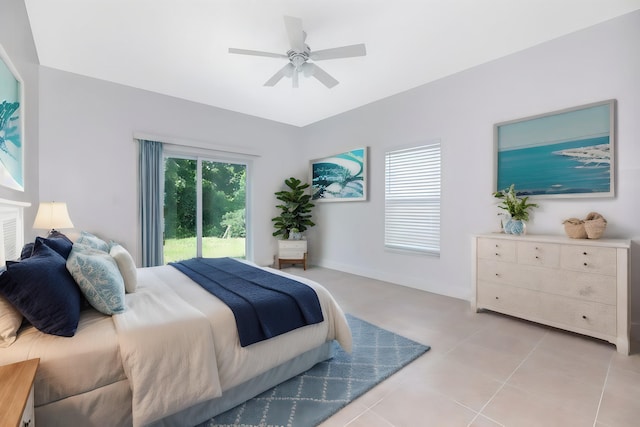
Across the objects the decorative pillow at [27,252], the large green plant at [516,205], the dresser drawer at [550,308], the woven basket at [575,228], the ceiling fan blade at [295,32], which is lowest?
the dresser drawer at [550,308]

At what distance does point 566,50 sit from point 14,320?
4554 millimetres

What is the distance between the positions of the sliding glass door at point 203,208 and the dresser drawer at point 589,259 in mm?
4491

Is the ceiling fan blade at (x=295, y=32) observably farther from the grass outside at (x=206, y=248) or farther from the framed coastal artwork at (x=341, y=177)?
the grass outside at (x=206, y=248)

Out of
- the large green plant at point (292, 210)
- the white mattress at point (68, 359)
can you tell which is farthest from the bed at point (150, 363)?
the large green plant at point (292, 210)

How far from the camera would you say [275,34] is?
2723 millimetres

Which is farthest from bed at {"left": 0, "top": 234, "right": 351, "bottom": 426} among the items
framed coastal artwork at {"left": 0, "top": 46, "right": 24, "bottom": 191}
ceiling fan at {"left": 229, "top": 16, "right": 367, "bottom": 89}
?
ceiling fan at {"left": 229, "top": 16, "right": 367, "bottom": 89}

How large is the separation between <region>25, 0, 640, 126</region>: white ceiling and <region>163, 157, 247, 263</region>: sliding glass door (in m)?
1.32

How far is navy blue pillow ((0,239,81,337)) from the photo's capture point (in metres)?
1.23

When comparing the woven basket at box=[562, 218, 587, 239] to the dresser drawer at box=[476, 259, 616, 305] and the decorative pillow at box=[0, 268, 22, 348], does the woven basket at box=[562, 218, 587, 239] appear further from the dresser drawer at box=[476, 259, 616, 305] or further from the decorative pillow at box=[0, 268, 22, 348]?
the decorative pillow at box=[0, 268, 22, 348]

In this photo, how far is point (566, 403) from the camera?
165 cm

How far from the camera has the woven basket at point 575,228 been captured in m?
2.48

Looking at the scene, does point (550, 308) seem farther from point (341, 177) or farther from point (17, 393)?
point (17, 393)

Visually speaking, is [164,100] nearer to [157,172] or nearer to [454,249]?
[157,172]

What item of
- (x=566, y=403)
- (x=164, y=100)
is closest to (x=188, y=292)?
(x=566, y=403)
